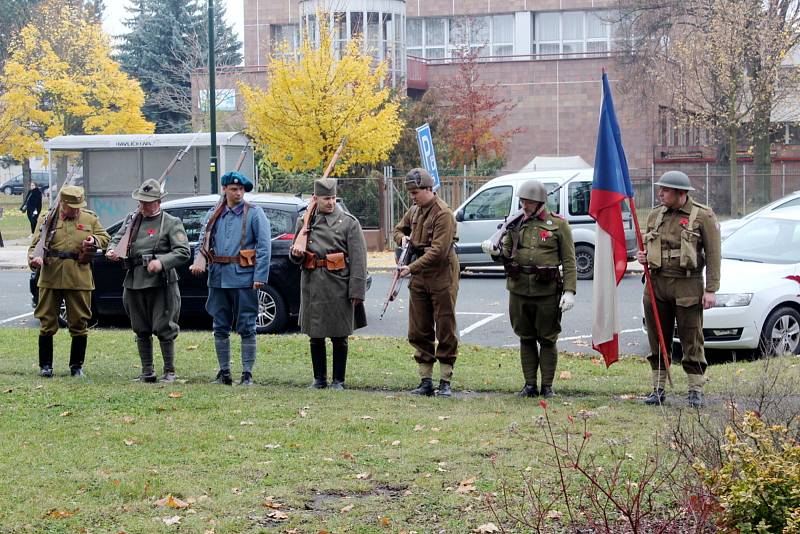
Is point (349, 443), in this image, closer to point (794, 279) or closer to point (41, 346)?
point (41, 346)

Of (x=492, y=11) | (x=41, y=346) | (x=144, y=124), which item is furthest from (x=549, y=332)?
(x=492, y=11)

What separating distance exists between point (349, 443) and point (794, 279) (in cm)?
621

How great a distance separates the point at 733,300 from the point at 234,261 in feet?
16.5

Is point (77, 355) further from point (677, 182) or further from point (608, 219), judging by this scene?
point (677, 182)

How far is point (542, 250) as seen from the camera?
8828 mm

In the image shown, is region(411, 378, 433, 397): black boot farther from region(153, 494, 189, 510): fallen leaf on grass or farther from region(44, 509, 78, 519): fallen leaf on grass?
region(44, 509, 78, 519): fallen leaf on grass

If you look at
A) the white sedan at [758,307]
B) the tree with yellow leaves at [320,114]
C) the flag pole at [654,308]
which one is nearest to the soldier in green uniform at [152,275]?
the flag pole at [654,308]

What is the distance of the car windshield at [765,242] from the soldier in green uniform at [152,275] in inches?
246

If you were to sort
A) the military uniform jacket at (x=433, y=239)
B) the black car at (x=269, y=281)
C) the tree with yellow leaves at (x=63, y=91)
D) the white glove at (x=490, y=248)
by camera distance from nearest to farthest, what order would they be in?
the white glove at (x=490, y=248), the military uniform jacket at (x=433, y=239), the black car at (x=269, y=281), the tree with yellow leaves at (x=63, y=91)

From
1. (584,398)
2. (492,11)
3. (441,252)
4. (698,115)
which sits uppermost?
(492,11)

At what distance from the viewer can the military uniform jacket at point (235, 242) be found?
963cm

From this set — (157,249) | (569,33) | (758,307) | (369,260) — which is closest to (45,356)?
(157,249)

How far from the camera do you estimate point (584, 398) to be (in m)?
8.94

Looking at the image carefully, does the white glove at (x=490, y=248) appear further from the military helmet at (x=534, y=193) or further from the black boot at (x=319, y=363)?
the black boot at (x=319, y=363)
